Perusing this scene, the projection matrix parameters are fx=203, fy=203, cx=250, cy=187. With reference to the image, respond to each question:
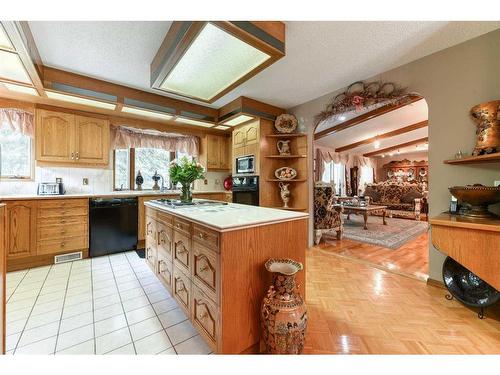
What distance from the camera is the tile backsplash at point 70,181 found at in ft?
9.75

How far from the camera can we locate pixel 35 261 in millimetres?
2686

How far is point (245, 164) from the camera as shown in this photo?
3756mm

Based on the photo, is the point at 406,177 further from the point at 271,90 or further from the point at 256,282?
the point at 256,282

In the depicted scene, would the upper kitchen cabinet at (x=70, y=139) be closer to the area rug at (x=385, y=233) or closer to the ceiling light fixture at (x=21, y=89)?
the ceiling light fixture at (x=21, y=89)

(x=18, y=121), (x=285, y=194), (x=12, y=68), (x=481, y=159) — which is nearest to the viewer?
(x=481, y=159)

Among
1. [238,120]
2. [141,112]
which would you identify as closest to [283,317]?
[238,120]

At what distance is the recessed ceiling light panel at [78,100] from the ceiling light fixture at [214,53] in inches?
48.4

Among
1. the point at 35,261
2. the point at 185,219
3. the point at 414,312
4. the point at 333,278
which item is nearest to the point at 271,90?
the point at 185,219

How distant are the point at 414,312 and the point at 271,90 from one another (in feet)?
9.97

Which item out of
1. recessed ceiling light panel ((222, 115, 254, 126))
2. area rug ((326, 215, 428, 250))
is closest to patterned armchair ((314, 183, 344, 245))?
area rug ((326, 215, 428, 250))

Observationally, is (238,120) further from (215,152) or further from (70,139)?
(70,139)

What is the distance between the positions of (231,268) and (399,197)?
7.45 metres

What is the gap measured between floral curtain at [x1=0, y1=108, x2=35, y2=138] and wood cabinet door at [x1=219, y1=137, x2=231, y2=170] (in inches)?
120

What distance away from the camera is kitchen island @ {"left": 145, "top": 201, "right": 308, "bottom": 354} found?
1165 millimetres
